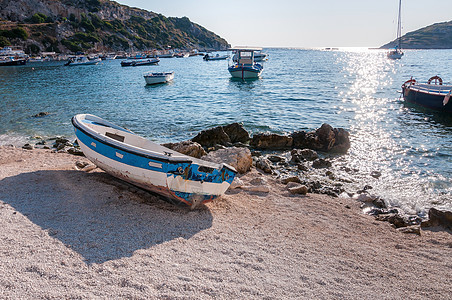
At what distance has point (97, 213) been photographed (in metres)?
6.42

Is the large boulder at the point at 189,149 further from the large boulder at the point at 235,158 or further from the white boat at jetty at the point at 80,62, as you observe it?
the white boat at jetty at the point at 80,62

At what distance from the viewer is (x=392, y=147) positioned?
14039 millimetres

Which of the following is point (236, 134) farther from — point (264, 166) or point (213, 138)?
point (264, 166)

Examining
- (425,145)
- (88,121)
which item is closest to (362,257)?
(88,121)

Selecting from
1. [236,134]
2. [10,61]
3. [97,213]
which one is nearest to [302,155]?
[236,134]

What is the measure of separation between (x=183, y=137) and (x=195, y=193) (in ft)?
30.9

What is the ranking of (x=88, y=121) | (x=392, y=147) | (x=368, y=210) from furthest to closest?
(x=392, y=147) < (x=88, y=121) < (x=368, y=210)

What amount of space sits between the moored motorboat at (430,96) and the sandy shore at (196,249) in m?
17.8

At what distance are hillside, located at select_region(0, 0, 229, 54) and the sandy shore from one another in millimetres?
99899

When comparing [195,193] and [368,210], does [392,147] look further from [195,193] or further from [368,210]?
[195,193]

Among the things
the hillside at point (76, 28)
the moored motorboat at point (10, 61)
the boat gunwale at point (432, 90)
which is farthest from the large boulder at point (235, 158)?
the hillside at point (76, 28)

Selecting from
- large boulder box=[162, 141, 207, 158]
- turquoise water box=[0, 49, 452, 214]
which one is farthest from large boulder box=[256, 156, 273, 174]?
turquoise water box=[0, 49, 452, 214]

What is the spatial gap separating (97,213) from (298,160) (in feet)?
25.8

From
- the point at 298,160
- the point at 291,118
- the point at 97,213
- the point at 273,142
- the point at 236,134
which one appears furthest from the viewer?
the point at 291,118
